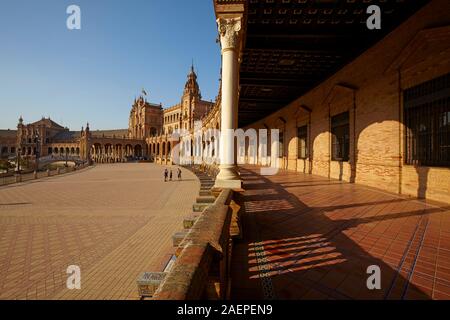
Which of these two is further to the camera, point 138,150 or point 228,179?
point 138,150

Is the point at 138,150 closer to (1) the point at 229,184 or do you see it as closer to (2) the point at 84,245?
(2) the point at 84,245

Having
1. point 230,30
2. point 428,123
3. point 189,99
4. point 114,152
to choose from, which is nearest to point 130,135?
point 114,152

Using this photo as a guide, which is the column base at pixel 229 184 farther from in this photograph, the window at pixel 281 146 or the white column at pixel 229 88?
the window at pixel 281 146

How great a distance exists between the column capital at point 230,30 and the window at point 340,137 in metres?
8.71

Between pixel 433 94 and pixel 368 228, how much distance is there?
18.1ft

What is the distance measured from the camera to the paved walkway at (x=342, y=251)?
277 cm

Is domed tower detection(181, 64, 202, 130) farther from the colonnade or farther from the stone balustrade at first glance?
the stone balustrade

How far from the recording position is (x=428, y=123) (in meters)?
7.54

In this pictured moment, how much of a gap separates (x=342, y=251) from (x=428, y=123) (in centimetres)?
657

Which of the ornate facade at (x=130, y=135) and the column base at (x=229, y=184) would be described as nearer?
the column base at (x=229, y=184)

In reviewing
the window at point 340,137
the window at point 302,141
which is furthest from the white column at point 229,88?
the window at point 302,141

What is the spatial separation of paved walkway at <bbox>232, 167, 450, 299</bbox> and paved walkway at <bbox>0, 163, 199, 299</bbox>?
2.82 m

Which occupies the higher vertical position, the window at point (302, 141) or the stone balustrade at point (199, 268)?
the window at point (302, 141)
